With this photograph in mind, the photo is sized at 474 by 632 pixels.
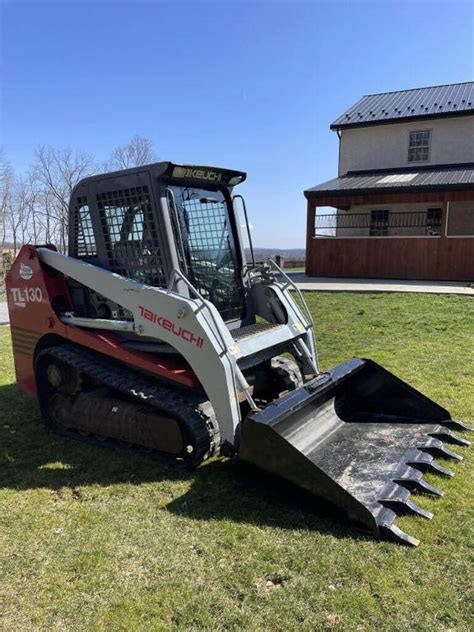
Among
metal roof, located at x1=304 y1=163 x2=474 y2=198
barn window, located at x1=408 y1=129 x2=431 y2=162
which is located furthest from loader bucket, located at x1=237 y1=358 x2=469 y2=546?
barn window, located at x1=408 y1=129 x2=431 y2=162

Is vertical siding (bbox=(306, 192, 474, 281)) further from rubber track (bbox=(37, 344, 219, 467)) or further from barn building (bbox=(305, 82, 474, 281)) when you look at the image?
rubber track (bbox=(37, 344, 219, 467))

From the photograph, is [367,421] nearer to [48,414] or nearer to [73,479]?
[73,479]

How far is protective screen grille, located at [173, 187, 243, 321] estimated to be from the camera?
4.58 meters

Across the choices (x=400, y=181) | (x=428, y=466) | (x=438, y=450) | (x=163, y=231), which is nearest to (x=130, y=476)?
(x=163, y=231)

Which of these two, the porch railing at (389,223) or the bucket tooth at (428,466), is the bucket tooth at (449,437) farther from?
the porch railing at (389,223)

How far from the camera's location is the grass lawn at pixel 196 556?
253 cm

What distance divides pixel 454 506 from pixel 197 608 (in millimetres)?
1900

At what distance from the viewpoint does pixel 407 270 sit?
16500 millimetres

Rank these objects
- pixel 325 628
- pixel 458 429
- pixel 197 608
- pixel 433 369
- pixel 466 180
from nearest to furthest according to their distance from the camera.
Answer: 1. pixel 325 628
2. pixel 197 608
3. pixel 458 429
4. pixel 433 369
5. pixel 466 180

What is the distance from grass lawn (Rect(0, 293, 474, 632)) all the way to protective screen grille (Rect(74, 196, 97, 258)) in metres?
1.89

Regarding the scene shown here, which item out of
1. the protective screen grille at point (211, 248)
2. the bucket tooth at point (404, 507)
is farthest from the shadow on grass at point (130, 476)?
the protective screen grille at point (211, 248)

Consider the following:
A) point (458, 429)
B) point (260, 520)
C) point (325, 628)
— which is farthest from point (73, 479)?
point (458, 429)

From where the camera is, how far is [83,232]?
4949 mm

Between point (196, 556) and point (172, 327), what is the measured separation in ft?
5.56
